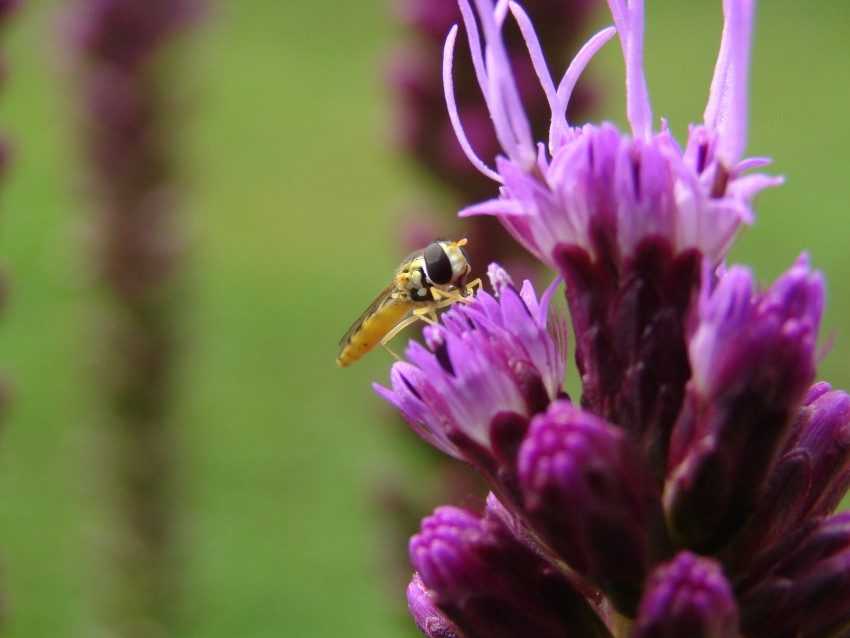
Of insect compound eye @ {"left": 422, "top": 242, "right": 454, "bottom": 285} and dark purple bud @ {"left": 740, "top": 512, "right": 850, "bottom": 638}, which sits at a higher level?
insect compound eye @ {"left": 422, "top": 242, "right": 454, "bottom": 285}

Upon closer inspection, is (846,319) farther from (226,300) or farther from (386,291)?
(386,291)

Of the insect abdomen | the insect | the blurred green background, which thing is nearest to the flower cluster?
the insect

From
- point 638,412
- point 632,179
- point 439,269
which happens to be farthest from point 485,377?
point 439,269

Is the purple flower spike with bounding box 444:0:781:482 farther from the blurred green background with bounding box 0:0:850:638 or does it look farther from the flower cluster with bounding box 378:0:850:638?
the blurred green background with bounding box 0:0:850:638

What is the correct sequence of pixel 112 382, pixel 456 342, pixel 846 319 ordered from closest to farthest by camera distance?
pixel 456 342 < pixel 112 382 < pixel 846 319

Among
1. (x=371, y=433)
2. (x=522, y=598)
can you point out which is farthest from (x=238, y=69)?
(x=522, y=598)

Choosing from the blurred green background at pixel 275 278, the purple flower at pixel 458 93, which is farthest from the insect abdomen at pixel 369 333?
the purple flower at pixel 458 93

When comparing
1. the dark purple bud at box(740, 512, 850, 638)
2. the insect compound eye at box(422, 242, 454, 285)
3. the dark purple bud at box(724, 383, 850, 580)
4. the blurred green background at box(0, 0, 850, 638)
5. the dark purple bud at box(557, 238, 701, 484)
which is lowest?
the dark purple bud at box(740, 512, 850, 638)

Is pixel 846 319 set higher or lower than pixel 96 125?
lower
